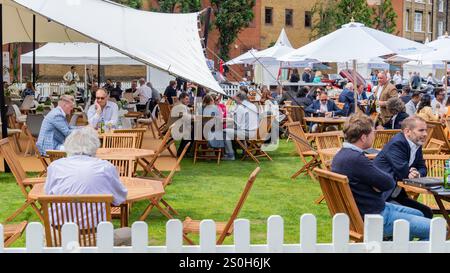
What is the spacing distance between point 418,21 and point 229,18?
2831 cm

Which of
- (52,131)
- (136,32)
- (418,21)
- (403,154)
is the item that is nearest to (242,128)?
(136,32)

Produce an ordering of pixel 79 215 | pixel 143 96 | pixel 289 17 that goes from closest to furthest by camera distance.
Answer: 1. pixel 79 215
2. pixel 143 96
3. pixel 289 17

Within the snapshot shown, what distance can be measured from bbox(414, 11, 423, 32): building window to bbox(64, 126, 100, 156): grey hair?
206ft

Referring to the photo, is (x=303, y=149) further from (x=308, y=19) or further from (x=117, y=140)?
(x=308, y=19)

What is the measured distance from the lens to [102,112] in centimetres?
1191

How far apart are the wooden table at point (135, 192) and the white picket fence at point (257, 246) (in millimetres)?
1483

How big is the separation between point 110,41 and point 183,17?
14.4 ft

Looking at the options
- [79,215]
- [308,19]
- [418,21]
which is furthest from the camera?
[418,21]

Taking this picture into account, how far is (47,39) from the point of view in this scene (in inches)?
720

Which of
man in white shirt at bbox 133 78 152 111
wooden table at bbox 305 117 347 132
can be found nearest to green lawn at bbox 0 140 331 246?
wooden table at bbox 305 117 347 132

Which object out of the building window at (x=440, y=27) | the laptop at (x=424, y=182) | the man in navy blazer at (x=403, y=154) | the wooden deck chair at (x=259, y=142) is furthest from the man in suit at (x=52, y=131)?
the building window at (x=440, y=27)

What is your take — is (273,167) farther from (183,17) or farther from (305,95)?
(305,95)

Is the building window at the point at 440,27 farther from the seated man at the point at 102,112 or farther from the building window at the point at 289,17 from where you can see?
the seated man at the point at 102,112
